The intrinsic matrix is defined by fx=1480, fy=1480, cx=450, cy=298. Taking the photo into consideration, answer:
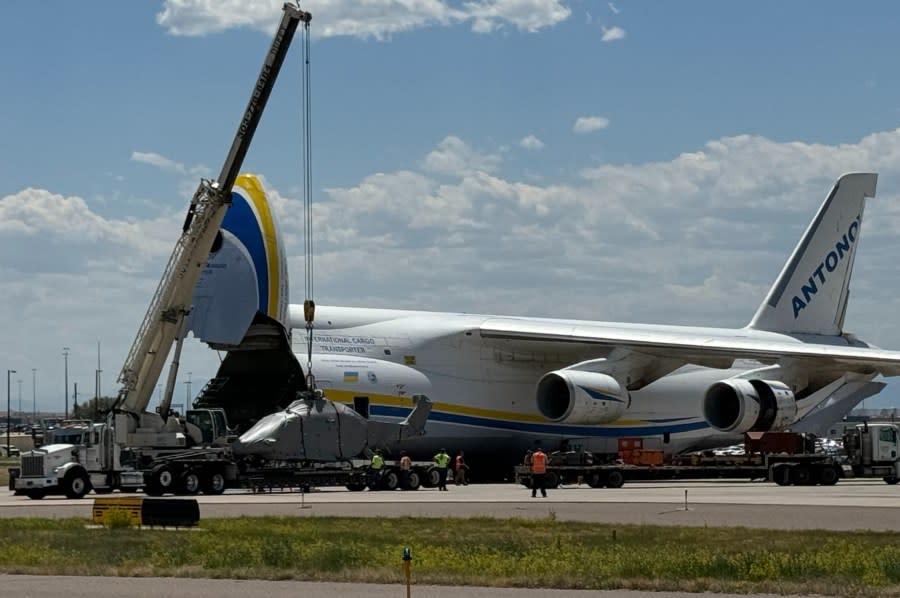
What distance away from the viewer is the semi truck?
38.7 meters

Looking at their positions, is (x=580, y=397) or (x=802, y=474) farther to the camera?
(x=580, y=397)

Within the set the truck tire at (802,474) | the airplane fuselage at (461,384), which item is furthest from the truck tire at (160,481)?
the truck tire at (802,474)

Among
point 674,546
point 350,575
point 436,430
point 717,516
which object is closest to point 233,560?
point 350,575

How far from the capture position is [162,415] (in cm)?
3497

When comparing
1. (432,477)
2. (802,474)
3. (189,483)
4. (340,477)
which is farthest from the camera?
(802,474)

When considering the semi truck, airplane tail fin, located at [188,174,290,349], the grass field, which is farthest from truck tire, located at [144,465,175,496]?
the grass field

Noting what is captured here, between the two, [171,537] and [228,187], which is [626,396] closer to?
[228,187]

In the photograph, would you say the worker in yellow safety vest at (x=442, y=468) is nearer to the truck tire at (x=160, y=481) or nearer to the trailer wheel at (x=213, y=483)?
the trailer wheel at (x=213, y=483)

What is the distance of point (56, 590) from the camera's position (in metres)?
14.5

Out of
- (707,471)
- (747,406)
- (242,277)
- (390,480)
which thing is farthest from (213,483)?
(747,406)

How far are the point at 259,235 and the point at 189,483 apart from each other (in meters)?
7.98

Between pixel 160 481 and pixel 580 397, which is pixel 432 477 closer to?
pixel 580 397

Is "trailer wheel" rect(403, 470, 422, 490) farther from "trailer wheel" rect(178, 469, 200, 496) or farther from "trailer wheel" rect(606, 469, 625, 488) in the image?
"trailer wheel" rect(178, 469, 200, 496)

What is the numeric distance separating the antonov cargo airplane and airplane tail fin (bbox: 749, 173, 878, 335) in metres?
2.47
